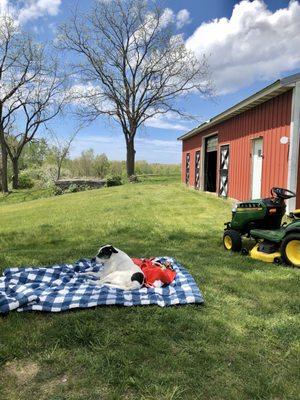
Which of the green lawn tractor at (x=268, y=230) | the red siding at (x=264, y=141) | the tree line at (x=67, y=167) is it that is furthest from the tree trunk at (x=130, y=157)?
the green lawn tractor at (x=268, y=230)

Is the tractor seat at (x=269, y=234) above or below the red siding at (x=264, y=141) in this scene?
below

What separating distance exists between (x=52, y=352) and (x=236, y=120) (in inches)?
443

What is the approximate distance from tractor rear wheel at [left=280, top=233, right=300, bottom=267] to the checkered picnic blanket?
149 centimetres

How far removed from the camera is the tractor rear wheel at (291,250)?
4.91 m

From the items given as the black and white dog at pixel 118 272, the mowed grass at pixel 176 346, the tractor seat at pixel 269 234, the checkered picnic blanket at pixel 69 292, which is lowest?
the mowed grass at pixel 176 346

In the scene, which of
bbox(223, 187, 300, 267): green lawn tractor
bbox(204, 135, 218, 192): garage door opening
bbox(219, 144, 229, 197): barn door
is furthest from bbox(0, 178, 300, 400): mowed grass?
bbox(204, 135, 218, 192): garage door opening

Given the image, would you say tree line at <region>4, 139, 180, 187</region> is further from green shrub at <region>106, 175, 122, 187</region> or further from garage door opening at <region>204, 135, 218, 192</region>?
garage door opening at <region>204, 135, 218, 192</region>

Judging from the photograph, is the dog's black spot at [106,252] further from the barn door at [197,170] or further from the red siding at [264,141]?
the barn door at [197,170]

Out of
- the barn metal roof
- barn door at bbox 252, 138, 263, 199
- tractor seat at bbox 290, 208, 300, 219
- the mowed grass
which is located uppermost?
the barn metal roof

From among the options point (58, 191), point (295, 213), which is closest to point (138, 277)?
point (295, 213)

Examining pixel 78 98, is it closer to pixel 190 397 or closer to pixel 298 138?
pixel 298 138

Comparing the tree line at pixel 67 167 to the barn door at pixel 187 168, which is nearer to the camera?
the barn door at pixel 187 168

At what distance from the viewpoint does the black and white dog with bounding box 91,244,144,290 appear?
4.04 meters

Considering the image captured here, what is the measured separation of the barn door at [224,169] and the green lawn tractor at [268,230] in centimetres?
804
